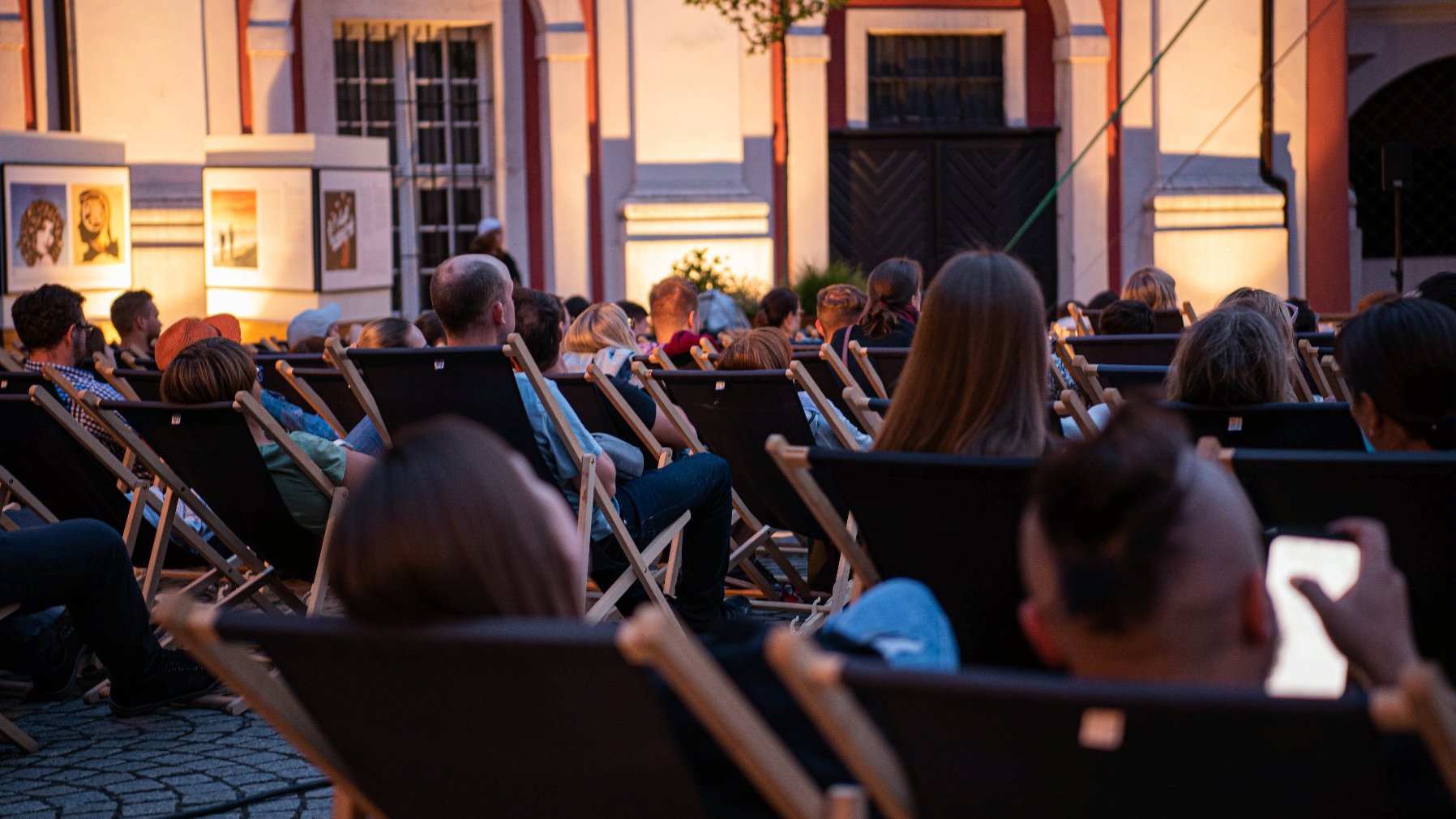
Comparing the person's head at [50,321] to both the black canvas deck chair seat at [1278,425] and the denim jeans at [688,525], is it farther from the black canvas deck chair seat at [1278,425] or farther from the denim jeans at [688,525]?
the black canvas deck chair seat at [1278,425]

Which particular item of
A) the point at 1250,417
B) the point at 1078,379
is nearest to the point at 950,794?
the point at 1250,417

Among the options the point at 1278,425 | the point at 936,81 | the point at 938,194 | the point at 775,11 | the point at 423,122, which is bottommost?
the point at 1278,425

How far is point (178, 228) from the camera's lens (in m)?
13.5

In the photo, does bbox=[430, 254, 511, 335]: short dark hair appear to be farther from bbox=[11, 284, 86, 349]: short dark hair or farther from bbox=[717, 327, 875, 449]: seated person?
bbox=[11, 284, 86, 349]: short dark hair

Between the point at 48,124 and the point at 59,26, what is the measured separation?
0.76 metres

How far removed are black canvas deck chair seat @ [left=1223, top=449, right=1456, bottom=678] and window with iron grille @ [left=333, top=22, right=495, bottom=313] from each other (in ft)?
42.1

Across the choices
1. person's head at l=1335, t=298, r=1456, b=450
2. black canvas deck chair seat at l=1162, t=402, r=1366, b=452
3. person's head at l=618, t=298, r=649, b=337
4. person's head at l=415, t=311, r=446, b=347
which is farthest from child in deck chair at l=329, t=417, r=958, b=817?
person's head at l=618, t=298, r=649, b=337

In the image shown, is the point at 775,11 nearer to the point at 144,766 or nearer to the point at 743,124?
the point at 743,124

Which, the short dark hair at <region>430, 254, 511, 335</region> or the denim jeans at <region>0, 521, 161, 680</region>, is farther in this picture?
the short dark hair at <region>430, 254, 511, 335</region>

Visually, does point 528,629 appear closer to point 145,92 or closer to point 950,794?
point 950,794

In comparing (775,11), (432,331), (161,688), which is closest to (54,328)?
(432,331)

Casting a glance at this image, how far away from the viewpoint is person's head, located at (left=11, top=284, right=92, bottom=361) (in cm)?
623

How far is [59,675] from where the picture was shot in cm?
486

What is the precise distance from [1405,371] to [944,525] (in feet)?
2.56
